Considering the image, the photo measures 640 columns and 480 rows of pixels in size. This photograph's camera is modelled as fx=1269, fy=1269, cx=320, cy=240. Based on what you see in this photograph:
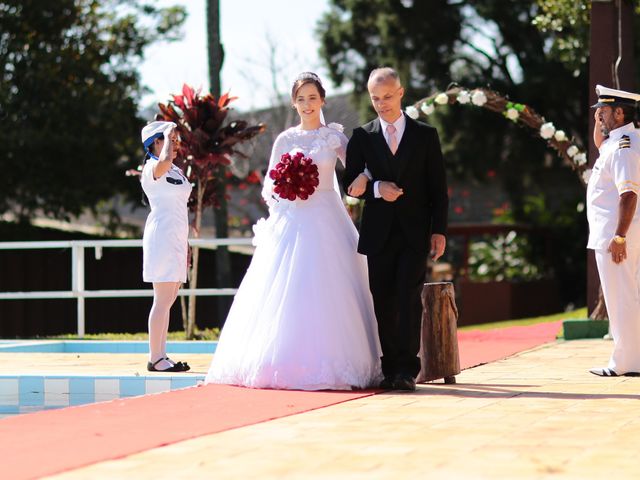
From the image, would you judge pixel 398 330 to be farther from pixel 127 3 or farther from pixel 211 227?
pixel 211 227

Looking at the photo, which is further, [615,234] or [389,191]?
[615,234]

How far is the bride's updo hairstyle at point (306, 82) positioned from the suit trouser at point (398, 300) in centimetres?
105

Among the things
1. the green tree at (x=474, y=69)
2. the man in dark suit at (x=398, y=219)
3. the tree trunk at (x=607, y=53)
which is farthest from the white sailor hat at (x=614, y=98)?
the green tree at (x=474, y=69)

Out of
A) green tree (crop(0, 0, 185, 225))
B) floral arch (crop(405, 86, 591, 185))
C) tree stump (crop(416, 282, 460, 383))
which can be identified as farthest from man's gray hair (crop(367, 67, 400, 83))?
green tree (crop(0, 0, 185, 225))

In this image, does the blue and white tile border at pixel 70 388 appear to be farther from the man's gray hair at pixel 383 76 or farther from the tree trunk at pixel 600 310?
the tree trunk at pixel 600 310

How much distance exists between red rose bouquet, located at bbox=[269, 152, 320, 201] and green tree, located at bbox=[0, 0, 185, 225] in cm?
1537

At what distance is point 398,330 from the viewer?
23.8 ft

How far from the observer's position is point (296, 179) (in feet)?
24.4

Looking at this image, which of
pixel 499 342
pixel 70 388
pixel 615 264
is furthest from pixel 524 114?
pixel 70 388

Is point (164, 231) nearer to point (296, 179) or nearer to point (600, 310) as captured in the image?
point (296, 179)

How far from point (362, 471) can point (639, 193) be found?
13.5 feet

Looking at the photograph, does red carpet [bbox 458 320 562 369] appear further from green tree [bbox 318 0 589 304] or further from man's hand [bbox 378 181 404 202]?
green tree [bbox 318 0 589 304]

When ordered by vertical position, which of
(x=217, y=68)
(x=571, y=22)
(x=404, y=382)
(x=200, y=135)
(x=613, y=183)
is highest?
(x=571, y=22)

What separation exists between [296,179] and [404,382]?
1345 mm
